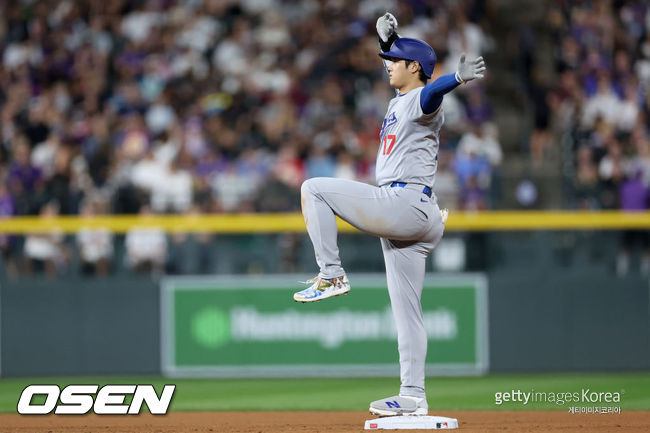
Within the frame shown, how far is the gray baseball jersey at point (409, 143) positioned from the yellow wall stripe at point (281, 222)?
461cm

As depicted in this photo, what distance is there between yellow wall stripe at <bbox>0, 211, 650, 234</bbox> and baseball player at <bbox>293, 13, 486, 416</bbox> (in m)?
4.45

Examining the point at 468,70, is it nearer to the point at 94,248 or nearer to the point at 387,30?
the point at 387,30

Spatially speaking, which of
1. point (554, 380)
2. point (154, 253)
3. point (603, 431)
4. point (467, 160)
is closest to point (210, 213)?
point (154, 253)

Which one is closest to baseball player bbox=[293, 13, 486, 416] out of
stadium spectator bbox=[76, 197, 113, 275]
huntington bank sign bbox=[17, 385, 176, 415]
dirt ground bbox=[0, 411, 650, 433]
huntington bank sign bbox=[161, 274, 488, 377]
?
dirt ground bbox=[0, 411, 650, 433]

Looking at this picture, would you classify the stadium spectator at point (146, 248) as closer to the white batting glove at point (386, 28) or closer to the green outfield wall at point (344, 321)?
the green outfield wall at point (344, 321)

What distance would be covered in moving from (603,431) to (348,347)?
4816 mm

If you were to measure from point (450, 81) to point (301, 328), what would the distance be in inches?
228

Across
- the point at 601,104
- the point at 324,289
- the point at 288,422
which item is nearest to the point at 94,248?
the point at 288,422

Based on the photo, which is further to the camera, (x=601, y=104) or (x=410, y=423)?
(x=601, y=104)

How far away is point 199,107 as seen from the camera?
13469mm

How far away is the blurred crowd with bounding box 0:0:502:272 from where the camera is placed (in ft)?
35.6

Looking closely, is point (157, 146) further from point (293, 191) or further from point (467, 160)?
point (467, 160)

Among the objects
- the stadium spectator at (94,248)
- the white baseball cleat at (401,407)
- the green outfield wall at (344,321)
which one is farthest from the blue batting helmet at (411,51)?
the stadium spectator at (94,248)

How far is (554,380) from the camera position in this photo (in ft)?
32.8
